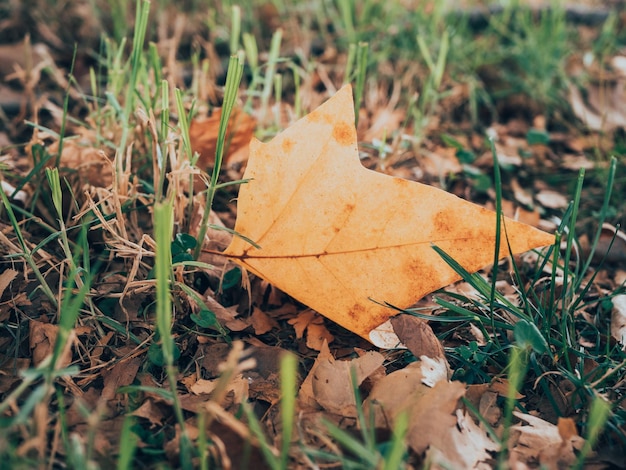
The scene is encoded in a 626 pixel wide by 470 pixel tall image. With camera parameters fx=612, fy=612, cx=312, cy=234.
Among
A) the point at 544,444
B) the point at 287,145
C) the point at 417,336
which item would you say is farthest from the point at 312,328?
the point at 544,444

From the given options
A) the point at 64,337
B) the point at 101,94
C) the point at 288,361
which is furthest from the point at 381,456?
the point at 101,94

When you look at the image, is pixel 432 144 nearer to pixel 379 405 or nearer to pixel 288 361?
pixel 379 405

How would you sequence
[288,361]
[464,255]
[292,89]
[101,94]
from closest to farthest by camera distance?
[288,361] < [464,255] < [101,94] < [292,89]

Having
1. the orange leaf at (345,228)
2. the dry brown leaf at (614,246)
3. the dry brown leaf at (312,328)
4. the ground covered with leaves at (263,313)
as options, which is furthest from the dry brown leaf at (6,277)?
the dry brown leaf at (614,246)

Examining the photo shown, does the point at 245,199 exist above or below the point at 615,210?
above

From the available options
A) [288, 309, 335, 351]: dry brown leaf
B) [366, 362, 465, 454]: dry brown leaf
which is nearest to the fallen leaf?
[366, 362, 465, 454]: dry brown leaf

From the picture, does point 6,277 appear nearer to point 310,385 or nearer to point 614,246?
point 310,385

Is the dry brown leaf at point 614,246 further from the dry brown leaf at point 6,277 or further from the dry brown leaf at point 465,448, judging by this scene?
the dry brown leaf at point 6,277

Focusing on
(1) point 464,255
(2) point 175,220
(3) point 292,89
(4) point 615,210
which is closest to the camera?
(1) point 464,255
